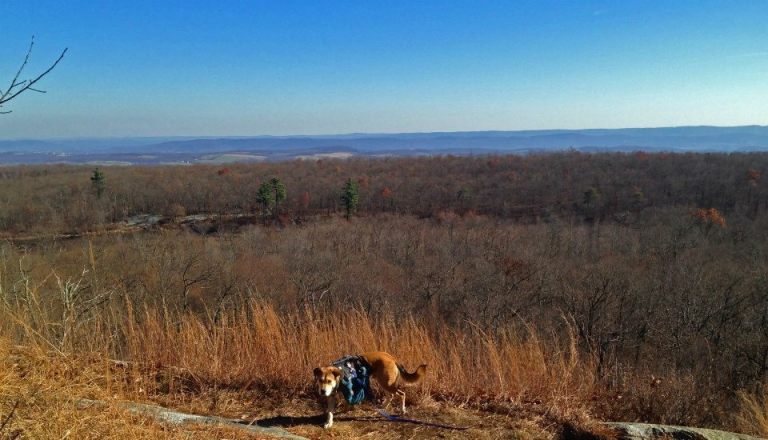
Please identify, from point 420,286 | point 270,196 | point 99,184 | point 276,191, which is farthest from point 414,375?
point 99,184

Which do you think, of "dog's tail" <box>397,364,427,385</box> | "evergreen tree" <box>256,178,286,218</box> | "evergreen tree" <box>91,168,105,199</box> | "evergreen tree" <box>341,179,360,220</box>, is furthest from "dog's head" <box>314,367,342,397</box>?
"evergreen tree" <box>91,168,105,199</box>

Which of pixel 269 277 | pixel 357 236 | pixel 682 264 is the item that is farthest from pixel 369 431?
pixel 357 236

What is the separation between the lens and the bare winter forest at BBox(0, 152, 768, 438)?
358 centimetres

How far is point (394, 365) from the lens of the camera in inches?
125

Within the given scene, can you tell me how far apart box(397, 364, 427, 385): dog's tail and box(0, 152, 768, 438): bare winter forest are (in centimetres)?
31

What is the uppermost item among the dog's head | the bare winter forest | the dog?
the dog's head

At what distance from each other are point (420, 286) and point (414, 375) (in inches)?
1133

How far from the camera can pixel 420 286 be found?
31.6 metres

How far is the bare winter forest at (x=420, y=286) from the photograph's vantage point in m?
3.58

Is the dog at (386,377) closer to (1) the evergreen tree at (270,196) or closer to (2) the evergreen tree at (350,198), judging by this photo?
(2) the evergreen tree at (350,198)

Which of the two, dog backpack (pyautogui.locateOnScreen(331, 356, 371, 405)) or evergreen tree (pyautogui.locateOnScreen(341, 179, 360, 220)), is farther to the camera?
evergreen tree (pyautogui.locateOnScreen(341, 179, 360, 220))

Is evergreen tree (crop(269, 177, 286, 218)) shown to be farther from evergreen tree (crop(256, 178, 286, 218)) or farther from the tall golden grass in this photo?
the tall golden grass

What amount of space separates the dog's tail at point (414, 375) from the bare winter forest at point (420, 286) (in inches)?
12.2

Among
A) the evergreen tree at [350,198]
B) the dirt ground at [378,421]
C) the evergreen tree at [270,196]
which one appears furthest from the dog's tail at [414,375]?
the evergreen tree at [270,196]
